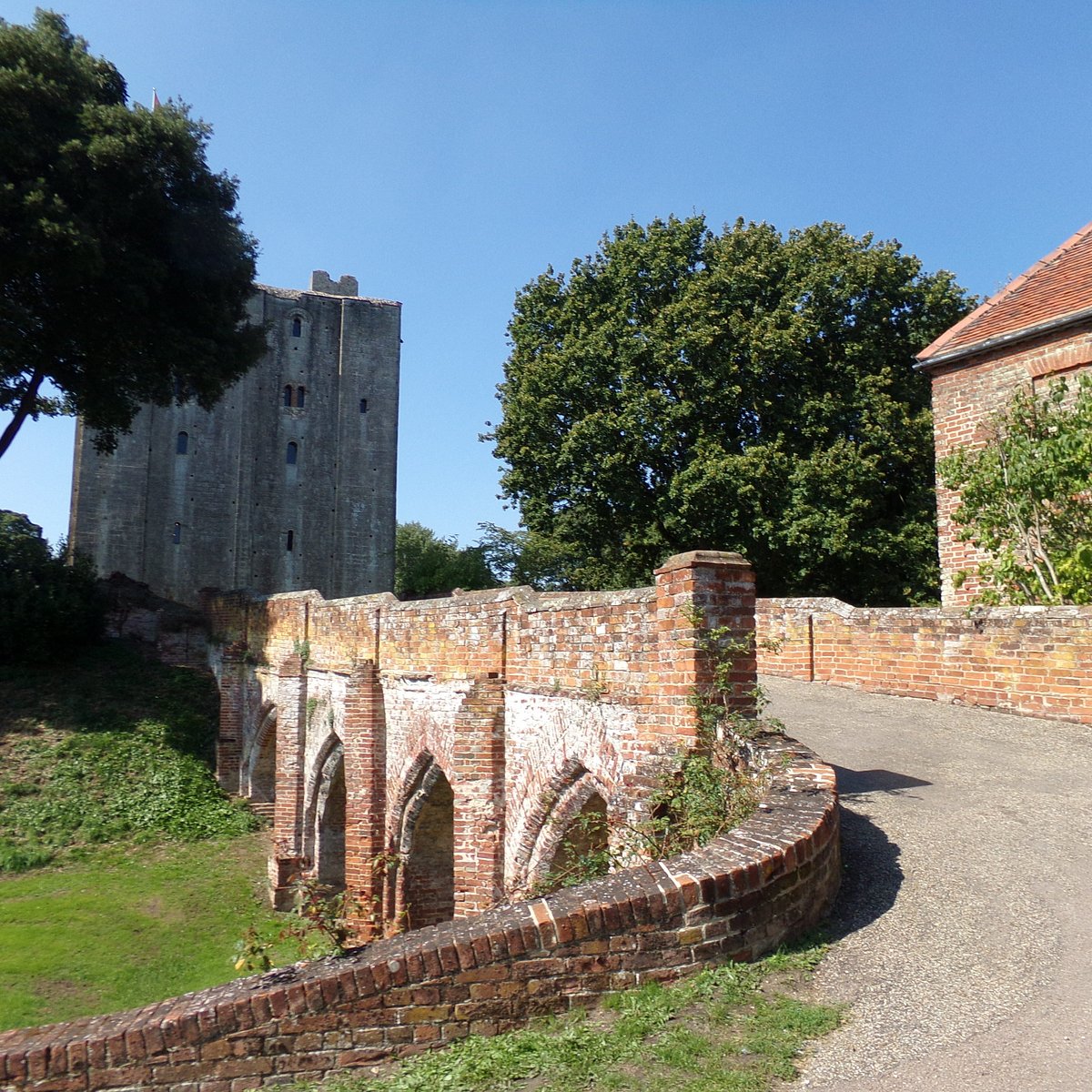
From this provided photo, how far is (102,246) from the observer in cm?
2077

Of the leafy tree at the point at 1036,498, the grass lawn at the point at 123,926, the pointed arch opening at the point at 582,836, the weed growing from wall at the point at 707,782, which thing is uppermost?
the leafy tree at the point at 1036,498

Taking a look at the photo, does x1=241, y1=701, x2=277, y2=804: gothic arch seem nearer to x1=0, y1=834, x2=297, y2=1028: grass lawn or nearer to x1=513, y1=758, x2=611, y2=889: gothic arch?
x1=0, y1=834, x2=297, y2=1028: grass lawn

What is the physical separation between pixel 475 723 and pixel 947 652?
5.80 meters

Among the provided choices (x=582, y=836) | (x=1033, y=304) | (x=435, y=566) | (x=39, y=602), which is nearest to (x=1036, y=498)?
(x=1033, y=304)

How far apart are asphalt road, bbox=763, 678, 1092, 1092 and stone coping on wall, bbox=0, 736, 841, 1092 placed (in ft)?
1.93

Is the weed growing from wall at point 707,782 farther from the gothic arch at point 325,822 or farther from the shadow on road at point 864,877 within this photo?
the gothic arch at point 325,822

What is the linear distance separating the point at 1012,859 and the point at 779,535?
658 inches

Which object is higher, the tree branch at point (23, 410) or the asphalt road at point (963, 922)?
the tree branch at point (23, 410)

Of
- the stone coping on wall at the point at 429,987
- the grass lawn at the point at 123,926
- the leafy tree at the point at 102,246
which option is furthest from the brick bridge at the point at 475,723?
the leafy tree at the point at 102,246

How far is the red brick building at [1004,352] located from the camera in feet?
44.4

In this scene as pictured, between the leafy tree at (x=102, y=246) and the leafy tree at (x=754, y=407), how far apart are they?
8524mm

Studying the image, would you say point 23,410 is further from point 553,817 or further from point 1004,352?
point 1004,352

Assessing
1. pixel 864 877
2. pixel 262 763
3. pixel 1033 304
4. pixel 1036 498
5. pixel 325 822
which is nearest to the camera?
pixel 864 877

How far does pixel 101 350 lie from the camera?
878 inches
